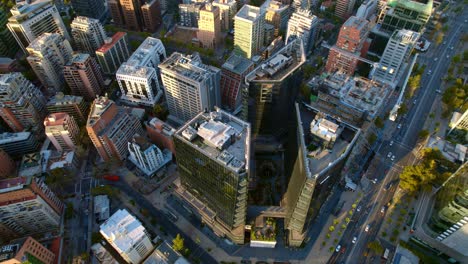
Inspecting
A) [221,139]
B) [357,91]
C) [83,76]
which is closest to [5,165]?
[83,76]

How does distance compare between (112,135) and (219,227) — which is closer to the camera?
(219,227)

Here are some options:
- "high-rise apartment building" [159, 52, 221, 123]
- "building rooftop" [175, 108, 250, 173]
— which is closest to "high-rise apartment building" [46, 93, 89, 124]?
"high-rise apartment building" [159, 52, 221, 123]

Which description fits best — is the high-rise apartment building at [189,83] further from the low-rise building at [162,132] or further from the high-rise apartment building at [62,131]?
the high-rise apartment building at [62,131]

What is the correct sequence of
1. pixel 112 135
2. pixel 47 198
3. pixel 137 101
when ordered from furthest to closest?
pixel 137 101 → pixel 112 135 → pixel 47 198

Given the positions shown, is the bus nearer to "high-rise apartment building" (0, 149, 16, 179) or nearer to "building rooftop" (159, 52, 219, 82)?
"building rooftop" (159, 52, 219, 82)

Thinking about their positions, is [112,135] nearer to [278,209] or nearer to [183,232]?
[183,232]

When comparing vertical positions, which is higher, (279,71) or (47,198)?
(279,71)

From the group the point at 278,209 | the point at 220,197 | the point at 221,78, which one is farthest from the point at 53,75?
the point at 278,209

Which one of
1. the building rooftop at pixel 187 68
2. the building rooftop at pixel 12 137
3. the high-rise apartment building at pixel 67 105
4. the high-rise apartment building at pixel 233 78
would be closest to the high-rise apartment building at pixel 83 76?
the high-rise apartment building at pixel 67 105
